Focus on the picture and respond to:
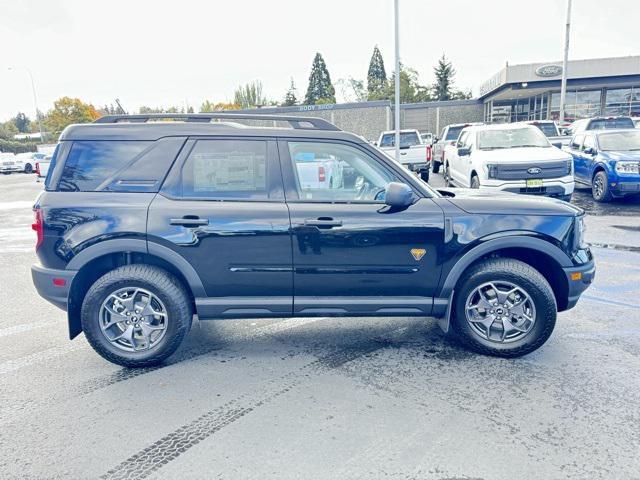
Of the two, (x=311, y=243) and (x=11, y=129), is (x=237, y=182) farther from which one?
(x=11, y=129)

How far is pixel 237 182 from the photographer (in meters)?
3.76

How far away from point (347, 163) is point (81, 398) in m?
2.65

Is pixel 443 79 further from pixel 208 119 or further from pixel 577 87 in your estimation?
pixel 208 119

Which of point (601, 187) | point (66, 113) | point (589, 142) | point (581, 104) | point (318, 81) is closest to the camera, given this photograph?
point (601, 187)

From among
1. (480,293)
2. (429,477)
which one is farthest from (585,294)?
(429,477)

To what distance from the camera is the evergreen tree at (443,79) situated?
241 ft

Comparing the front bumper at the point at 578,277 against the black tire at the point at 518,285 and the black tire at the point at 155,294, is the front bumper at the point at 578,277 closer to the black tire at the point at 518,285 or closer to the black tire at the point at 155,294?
the black tire at the point at 518,285

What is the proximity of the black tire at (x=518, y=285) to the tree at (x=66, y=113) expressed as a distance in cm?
7302

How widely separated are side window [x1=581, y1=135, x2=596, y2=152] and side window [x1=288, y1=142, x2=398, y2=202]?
32.2 feet

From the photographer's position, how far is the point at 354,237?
365 centimetres

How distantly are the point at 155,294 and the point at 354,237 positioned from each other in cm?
163

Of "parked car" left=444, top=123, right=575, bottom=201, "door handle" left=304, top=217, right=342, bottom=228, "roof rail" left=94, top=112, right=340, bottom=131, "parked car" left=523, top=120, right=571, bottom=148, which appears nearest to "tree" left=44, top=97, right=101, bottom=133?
"parked car" left=523, top=120, right=571, bottom=148

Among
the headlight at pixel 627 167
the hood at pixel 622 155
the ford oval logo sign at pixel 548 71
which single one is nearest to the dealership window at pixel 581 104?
the ford oval logo sign at pixel 548 71

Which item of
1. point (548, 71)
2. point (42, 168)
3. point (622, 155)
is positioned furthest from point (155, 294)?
point (548, 71)
